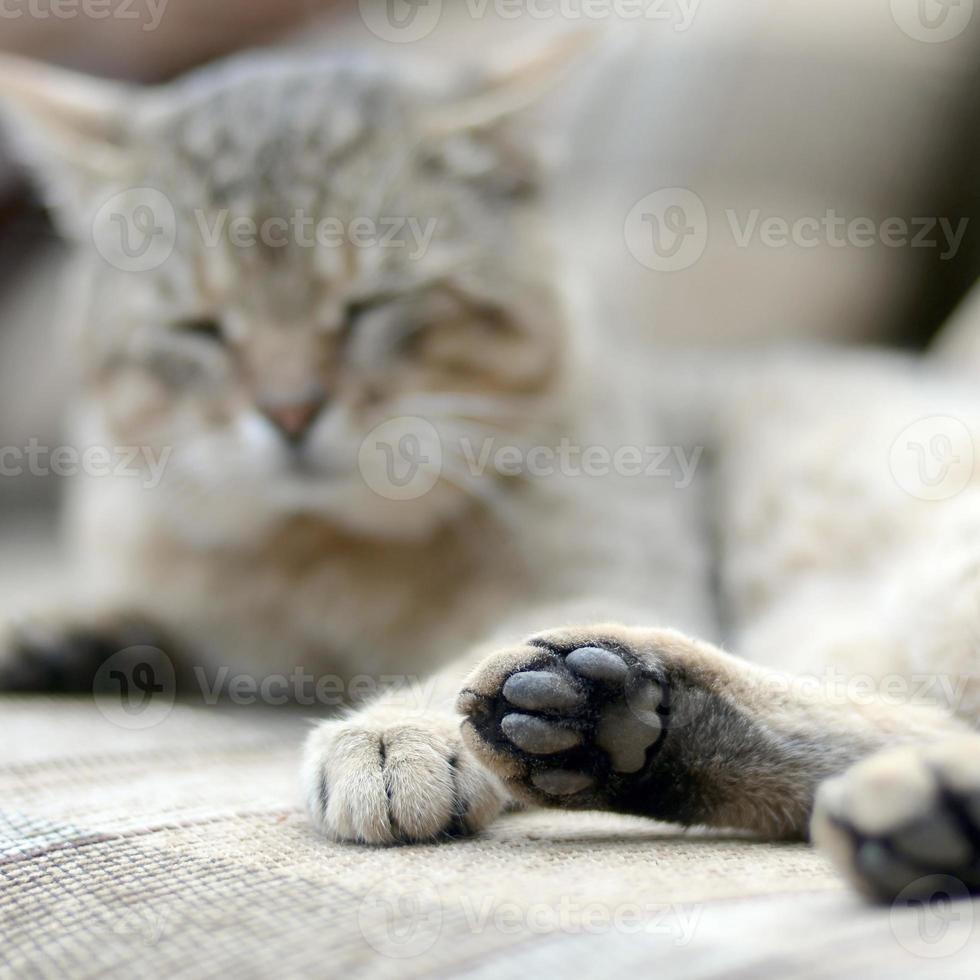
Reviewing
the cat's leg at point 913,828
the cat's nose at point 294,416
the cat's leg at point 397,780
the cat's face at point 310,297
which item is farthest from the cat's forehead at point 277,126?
the cat's leg at point 913,828

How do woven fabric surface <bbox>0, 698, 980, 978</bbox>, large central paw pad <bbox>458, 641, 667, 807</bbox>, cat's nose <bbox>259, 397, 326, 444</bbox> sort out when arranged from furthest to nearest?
cat's nose <bbox>259, 397, 326, 444</bbox>, large central paw pad <bbox>458, 641, 667, 807</bbox>, woven fabric surface <bbox>0, 698, 980, 978</bbox>

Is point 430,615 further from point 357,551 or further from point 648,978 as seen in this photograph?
point 648,978

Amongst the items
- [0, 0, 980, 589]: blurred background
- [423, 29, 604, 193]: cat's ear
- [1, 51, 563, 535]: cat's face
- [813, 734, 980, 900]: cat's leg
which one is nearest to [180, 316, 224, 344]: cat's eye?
[1, 51, 563, 535]: cat's face

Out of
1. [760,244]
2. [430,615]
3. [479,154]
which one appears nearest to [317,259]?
[479,154]

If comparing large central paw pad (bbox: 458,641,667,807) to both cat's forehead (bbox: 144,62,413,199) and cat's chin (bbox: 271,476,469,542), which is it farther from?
cat's forehead (bbox: 144,62,413,199)

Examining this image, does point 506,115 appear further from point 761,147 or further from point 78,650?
point 761,147

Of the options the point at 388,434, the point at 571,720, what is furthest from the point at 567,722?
the point at 388,434

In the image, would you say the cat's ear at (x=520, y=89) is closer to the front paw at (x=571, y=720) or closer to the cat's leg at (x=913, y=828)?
the front paw at (x=571, y=720)
